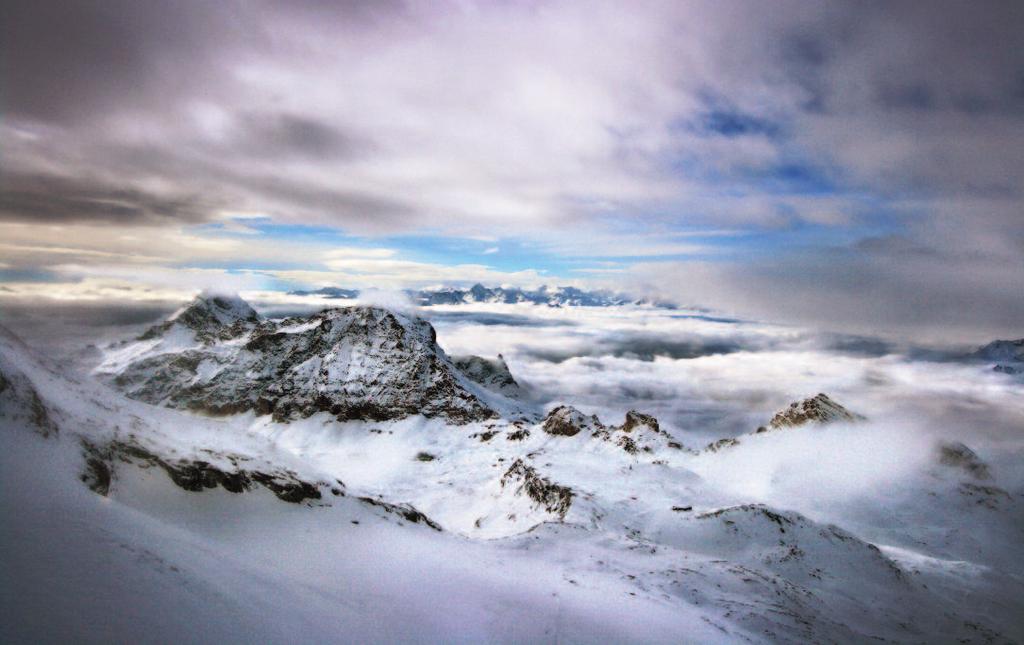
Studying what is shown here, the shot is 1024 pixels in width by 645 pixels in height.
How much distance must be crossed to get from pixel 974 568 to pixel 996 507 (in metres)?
81.6

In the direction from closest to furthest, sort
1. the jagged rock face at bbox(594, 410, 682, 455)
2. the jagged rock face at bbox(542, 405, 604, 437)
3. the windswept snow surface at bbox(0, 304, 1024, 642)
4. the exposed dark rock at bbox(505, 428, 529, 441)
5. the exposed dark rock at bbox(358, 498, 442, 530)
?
the windswept snow surface at bbox(0, 304, 1024, 642), the exposed dark rock at bbox(358, 498, 442, 530), the jagged rock face at bbox(594, 410, 682, 455), the jagged rock face at bbox(542, 405, 604, 437), the exposed dark rock at bbox(505, 428, 529, 441)

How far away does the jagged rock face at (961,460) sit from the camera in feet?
564

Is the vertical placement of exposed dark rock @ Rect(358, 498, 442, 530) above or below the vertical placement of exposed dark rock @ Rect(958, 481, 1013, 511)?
above

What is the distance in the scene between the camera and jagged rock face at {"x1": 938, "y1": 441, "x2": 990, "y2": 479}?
171950mm

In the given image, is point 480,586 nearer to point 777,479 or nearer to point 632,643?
point 632,643

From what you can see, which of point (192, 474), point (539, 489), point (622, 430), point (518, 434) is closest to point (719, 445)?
point (622, 430)

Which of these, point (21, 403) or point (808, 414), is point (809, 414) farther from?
point (21, 403)

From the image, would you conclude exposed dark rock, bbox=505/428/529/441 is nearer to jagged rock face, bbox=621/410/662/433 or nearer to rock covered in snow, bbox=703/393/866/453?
jagged rock face, bbox=621/410/662/433

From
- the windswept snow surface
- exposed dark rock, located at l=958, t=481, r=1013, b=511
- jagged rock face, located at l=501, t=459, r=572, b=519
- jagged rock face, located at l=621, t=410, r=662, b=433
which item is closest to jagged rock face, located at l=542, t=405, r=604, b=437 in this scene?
jagged rock face, located at l=621, t=410, r=662, b=433

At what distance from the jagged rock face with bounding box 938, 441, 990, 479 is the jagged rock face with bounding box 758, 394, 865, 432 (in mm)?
35779

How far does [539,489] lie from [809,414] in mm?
139692

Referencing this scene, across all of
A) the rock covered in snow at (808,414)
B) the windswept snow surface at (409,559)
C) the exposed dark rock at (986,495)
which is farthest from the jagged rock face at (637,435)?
the exposed dark rock at (986,495)

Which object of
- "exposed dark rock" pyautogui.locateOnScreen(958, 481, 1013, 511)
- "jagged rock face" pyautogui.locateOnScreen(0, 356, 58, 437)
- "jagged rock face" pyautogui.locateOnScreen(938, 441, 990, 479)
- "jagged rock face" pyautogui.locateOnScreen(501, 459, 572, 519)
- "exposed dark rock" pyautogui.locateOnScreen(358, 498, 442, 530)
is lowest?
"exposed dark rock" pyautogui.locateOnScreen(958, 481, 1013, 511)

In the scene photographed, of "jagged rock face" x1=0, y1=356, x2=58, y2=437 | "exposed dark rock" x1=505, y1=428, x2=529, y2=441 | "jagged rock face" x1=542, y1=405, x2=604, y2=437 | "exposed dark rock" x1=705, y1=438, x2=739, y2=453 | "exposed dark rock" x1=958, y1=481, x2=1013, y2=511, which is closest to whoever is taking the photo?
"jagged rock face" x1=0, y1=356, x2=58, y2=437
